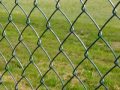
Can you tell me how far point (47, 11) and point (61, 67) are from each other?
21.6 feet

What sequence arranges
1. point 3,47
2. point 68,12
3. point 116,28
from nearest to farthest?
point 3,47 < point 116,28 < point 68,12

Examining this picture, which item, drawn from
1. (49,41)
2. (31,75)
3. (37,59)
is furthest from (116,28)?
(31,75)

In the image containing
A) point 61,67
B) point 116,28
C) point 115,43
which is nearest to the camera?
point 61,67

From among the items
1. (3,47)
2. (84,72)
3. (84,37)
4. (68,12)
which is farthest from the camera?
(68,12)

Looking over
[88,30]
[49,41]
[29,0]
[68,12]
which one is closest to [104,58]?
[49,41]

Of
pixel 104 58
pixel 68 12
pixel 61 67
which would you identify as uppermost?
pixel 61 67

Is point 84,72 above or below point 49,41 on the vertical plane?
above

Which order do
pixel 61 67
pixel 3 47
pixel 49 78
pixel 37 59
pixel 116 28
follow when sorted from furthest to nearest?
pixel 116 28, pixel 3 47, pixel 37 59, pixel 61 67, pixel 49 78

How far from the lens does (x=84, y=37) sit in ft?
32.7

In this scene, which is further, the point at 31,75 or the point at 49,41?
the point at 49,41

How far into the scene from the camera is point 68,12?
1310 centimetres

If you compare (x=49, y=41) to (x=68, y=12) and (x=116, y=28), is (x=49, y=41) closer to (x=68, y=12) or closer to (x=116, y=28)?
(x=116, y=28)

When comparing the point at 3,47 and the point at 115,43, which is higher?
the point at 3,47

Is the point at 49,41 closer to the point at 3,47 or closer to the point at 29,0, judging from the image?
the point at 3,47
